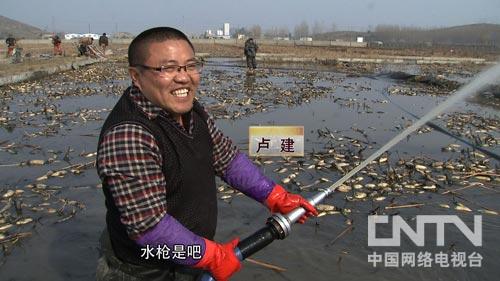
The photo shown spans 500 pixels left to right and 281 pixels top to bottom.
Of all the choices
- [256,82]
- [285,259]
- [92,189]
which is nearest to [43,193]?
[92,189]

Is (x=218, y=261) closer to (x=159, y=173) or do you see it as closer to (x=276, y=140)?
(x=159, y=173)

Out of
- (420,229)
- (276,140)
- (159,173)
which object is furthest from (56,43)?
(159,173)

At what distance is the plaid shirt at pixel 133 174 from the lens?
7.84 feet

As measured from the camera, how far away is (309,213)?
3283mm

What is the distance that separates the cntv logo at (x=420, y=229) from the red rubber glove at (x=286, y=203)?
2537mm

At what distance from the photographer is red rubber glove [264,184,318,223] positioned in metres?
3.27

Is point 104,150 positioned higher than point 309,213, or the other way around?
point 104,150

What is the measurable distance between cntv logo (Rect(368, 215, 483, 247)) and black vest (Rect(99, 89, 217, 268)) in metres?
3.24

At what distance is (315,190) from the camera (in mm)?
7164

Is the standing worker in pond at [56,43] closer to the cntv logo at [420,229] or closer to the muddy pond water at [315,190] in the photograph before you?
the muddy pond water at [315,190]

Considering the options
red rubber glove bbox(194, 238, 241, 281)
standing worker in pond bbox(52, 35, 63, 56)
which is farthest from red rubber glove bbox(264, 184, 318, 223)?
standing worker in pond bbox(52, 35, 63, 56)

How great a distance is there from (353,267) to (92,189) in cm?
455

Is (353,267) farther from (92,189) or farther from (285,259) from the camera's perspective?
(92,189)

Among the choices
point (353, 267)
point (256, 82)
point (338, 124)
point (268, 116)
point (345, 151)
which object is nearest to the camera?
point (353, 267)
